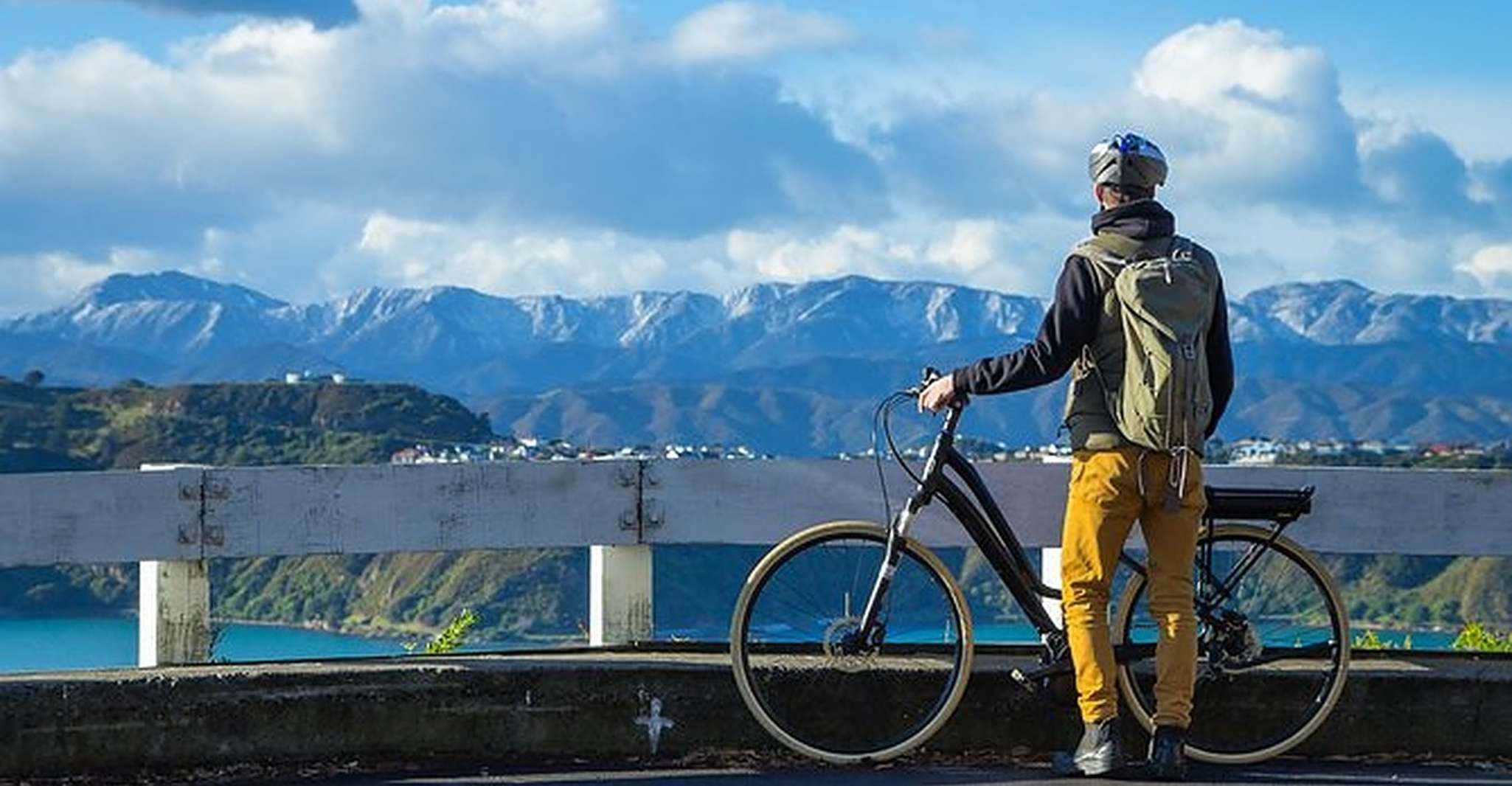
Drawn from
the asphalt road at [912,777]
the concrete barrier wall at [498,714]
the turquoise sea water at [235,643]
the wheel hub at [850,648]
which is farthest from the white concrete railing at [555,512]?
A: the asphalt road at [912,777]

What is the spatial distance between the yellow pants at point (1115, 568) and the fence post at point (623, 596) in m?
1.73

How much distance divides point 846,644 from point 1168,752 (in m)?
1.08

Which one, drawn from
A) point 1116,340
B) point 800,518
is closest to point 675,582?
point 800,518

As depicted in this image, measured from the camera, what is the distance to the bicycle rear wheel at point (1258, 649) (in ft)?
24.3

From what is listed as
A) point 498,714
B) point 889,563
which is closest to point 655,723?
point 498,714

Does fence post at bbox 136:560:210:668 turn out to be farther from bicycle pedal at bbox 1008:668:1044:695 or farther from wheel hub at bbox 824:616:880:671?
bicycle pedal at bbox 1008:668:1044:695

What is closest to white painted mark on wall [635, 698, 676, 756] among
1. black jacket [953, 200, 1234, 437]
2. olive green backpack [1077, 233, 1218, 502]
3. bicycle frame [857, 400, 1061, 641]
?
bicycle frame [857, 400, 1061, 641]

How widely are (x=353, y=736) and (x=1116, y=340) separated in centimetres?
267

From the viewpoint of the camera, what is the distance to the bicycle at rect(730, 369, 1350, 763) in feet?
23.9

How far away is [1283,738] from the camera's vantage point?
7.47 metres

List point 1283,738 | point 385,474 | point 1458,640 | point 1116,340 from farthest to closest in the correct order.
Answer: point 1458,640 < point 385,474 < point 1283,738 < point 1116,340

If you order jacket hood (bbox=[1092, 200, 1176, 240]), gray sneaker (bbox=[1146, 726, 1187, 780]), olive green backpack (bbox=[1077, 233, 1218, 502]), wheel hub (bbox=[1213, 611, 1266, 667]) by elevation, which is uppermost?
jacket hood (bbox=[1092, 200, 1176, 240])

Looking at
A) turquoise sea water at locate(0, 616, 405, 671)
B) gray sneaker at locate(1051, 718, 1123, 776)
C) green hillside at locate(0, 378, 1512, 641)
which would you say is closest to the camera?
gray sneaker at locate(1051, 718, 1123, 776)

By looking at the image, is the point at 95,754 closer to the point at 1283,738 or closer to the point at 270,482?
the point at 270,482
